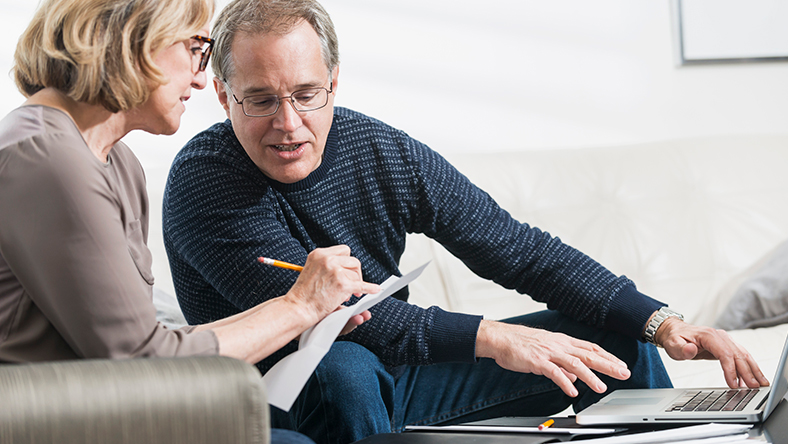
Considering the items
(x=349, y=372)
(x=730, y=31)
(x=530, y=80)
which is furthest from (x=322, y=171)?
(x=730, y=31)

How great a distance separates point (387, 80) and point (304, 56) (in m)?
1.13

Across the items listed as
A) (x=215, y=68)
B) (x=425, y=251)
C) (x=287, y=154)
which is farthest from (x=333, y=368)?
(x=425, y=251)

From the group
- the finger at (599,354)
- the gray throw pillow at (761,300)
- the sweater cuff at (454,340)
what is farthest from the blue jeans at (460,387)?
the gray throw pillow at (761,300)

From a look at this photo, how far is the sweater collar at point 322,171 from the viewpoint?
1.37 meters

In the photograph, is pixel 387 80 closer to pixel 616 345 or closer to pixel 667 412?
pixel 616 345

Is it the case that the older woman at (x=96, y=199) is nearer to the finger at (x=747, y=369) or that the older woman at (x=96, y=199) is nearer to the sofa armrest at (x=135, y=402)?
the sofa armrest at (x=135, y=402)

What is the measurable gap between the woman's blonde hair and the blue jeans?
542 millimetres

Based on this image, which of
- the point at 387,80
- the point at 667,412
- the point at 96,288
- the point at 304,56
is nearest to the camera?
the point at 96,288

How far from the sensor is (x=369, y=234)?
1.46m

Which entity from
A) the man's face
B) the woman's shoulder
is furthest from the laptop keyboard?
the woman's shoulder

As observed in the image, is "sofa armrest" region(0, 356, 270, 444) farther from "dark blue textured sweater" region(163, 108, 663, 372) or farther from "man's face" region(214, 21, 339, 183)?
"man's face" region(214, 21, 339, 183)

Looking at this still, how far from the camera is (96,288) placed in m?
0.80

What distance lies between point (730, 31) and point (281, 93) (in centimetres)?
199

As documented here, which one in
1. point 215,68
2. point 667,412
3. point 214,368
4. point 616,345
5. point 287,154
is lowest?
point 616,345
